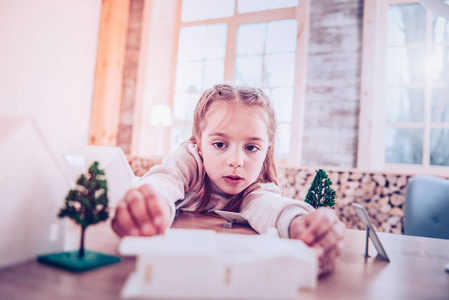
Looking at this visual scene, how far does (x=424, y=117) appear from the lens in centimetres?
280

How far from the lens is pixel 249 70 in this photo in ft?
11.8

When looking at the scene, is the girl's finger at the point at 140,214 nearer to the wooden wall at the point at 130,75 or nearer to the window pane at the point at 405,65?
the window pane at the point at 405,65

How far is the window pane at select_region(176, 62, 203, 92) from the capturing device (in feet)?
12.7

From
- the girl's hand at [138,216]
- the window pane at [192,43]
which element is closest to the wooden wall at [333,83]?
the window pane at [192,43]

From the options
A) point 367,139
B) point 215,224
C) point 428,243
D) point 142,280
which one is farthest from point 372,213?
point 142,280

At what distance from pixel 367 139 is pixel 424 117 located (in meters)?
0.57

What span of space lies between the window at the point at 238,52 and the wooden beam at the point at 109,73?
0.71m

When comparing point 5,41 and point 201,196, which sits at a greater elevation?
point 5,41

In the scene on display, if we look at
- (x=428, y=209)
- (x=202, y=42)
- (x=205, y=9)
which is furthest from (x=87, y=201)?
(x=205, y=9)

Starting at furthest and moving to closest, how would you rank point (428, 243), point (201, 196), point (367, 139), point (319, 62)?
point (319, 62) → point (367, 139) → point (201, 196) → point (428, 243)

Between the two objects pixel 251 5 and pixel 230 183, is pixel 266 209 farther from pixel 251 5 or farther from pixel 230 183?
pixel 251 5

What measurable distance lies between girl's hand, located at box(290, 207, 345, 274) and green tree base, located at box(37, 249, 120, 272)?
0.26 metres

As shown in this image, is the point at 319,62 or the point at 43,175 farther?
the point at 319,62

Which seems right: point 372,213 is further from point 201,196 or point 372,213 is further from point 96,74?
point 96,74
